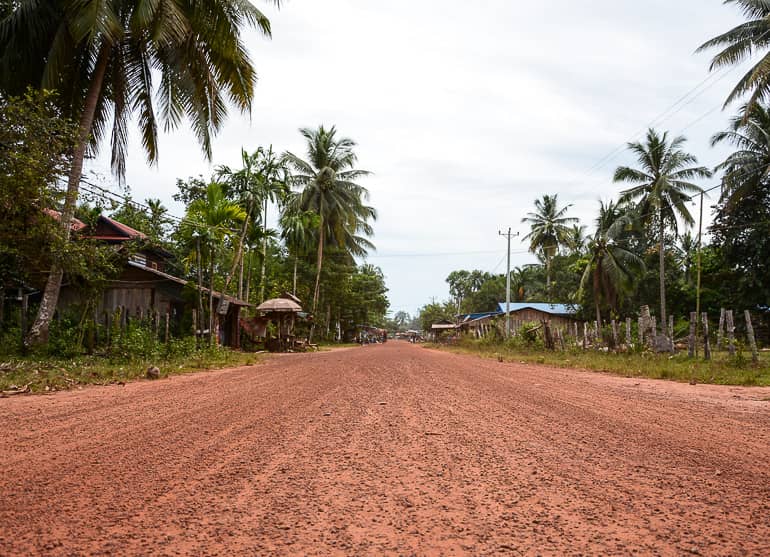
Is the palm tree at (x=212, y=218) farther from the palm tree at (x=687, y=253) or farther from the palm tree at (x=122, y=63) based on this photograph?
the palm tree at (x=687, y=253)

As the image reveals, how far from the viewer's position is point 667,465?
11.8 ft

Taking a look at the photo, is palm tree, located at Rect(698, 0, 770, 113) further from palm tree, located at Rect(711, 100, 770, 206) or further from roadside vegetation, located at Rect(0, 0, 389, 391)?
roadside vegetation, located at Rect(0, 0, 389, 391)

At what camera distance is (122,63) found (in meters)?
13.7

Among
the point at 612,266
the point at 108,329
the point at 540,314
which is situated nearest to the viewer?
the point at 108,329

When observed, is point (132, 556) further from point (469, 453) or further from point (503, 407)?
point (503, 407)

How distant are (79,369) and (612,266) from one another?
31634mm

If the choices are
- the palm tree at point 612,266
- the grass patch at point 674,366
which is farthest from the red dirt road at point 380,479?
the palm tree at point 612,266

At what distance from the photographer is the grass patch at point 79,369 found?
26.1 ft

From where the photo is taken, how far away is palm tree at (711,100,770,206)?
23891 mm

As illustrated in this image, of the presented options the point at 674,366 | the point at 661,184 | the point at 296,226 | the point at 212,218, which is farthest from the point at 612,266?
the point at 212,218

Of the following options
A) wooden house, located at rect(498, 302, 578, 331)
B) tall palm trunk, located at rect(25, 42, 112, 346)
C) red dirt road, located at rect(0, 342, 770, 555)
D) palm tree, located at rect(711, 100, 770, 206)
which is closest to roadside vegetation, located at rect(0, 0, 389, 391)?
tall palm trunk, located at rect(25, 42, 112, 346)

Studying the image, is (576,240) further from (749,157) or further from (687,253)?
(749,157)

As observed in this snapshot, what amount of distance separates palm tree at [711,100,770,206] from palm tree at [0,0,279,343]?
22020 millimetres

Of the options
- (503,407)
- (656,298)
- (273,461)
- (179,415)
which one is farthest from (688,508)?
(656,298)
